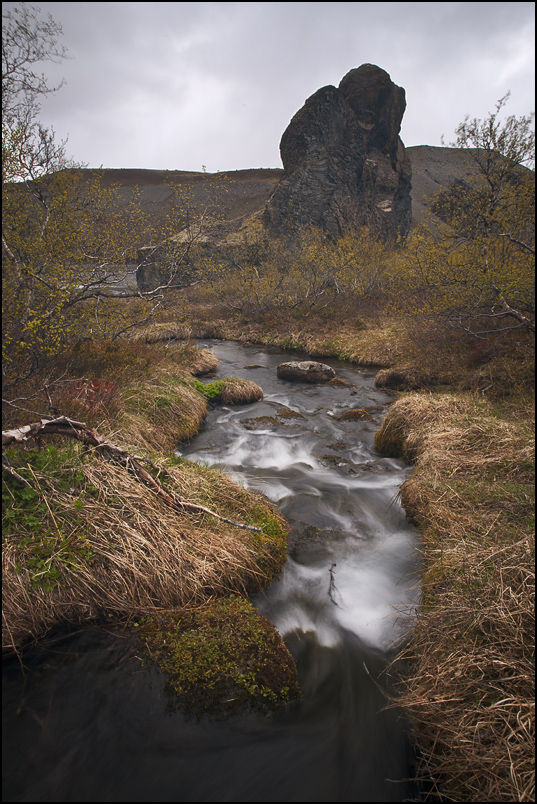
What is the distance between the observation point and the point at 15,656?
3566 mm

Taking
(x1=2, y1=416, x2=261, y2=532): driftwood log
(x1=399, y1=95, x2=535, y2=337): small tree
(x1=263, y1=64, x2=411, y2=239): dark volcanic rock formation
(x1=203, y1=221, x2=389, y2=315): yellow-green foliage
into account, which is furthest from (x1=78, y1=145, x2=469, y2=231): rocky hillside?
(x1=2, y1=416, x2=261, y2=532): driftwood log

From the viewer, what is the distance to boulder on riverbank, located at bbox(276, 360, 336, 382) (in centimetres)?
1536

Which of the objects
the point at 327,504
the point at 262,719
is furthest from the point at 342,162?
the point at 262,719

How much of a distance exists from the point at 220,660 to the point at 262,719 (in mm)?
607

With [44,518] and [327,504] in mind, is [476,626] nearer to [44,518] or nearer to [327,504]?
[327,504]

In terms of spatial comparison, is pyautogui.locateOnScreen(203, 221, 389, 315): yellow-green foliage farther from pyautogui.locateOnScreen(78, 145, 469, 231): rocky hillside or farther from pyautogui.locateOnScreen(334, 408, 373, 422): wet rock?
pyautogui.locateOnScreen(78, 145, 469, 231): rocky hillside

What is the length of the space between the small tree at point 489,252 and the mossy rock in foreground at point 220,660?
7440mm

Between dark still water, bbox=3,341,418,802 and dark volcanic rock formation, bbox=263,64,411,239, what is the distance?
→ 43130 millimetres

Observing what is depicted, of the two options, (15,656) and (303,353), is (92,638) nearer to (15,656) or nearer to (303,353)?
(15,656)

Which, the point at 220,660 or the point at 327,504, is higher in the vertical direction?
the point at 327,504

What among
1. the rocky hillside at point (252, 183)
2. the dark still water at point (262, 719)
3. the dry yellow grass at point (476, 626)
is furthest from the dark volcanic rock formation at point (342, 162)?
the dark still water at point (262, 719)

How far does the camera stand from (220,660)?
11.4ft

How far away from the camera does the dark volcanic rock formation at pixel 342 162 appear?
43031mm

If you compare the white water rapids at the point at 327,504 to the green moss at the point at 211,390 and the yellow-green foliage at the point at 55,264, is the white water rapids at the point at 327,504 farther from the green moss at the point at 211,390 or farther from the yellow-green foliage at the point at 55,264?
the yellow-green foliage at the point at 55,264
